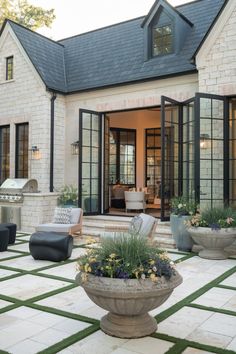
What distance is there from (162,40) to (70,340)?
9190 millimetres

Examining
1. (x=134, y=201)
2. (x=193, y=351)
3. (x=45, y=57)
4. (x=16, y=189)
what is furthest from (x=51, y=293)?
(x=45, y=57)

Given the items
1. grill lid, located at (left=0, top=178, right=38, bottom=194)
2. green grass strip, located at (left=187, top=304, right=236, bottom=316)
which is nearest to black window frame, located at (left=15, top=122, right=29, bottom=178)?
grill lid, located at (left=0, top=178, right=38, bottom=194)

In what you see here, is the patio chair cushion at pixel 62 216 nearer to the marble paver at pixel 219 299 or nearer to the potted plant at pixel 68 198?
the potted plant at pixel 68 198

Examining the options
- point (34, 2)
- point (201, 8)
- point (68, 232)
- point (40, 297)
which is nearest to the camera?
point (40, 297)

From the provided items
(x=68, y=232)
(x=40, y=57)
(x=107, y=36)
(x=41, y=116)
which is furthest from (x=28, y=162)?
(x=107, y=36)

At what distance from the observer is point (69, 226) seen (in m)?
8.49

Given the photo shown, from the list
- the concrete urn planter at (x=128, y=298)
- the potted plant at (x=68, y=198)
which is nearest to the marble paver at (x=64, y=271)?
the concrete urn planter at (x=128, y=298)

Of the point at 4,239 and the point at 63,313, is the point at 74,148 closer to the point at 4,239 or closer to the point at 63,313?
the point at 4,239

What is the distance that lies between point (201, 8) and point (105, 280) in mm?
10031

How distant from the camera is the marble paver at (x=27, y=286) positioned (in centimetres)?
499

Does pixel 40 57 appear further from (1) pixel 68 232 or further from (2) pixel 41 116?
(1) pixel 68 232

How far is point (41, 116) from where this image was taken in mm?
11531

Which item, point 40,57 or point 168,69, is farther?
point 40,57

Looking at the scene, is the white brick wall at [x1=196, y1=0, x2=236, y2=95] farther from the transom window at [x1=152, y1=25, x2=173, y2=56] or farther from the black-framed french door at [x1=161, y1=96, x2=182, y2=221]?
the transom window at [x1=152, y1=25, x2=173, y2=56]
